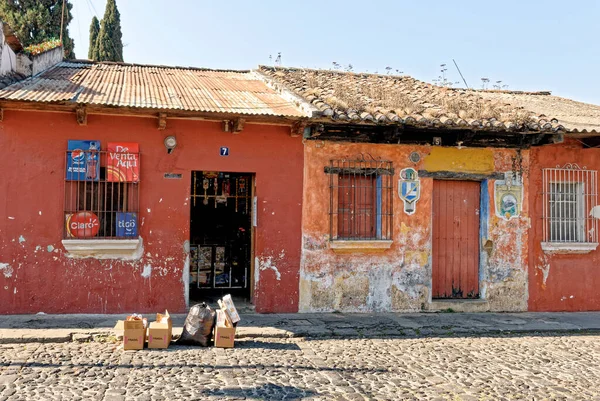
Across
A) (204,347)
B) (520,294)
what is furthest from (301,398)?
(520,294)

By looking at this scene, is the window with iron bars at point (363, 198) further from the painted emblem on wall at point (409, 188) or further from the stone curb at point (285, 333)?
the stone curb at point (285, 333)

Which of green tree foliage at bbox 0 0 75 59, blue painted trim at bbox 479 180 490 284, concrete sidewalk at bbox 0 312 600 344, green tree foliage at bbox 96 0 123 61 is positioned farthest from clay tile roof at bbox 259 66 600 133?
green tree foliage at bbox 96 0 123 61

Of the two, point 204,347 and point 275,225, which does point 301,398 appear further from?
point 275,225

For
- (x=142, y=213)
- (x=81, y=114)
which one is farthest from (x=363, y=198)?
(x=81, y=114)

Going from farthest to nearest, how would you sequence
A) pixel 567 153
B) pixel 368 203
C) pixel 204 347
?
pixel 567 153 < pixel 368 203 < pixel 204 347

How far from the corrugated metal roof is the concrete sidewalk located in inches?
127

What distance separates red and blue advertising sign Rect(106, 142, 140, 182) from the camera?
8344 mm

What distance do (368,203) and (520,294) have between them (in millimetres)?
3458

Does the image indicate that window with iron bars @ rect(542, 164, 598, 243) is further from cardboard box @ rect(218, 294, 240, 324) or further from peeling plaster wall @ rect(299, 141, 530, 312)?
cardboard box @ rect(218, 294, 240, 324)

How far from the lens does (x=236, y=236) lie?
10.8 meters

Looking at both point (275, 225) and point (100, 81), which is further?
point (100, 81)

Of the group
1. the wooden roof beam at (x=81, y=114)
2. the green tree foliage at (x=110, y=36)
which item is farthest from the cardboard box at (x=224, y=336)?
the green tree foliage at (x=110, y=36)

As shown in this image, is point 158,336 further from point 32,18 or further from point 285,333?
point 32,18

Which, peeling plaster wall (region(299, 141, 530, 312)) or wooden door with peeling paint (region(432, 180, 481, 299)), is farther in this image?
wooden door with peeling paint (region(432, 180, 481, 299))
